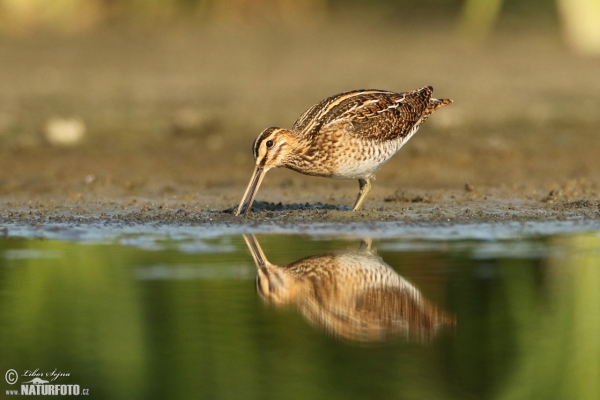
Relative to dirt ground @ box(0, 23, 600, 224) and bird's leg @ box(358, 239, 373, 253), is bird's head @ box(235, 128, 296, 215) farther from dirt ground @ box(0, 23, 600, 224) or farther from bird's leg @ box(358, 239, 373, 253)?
bird's leg @ box(358, 239, 373, 253)

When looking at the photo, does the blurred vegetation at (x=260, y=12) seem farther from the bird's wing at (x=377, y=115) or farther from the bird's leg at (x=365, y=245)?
the bird's leg at (x=365, y=245)

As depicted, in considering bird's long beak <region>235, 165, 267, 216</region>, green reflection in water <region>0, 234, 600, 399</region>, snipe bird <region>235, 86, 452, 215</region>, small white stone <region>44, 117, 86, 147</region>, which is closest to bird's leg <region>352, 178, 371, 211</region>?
snipe bird <region>235, 86, 452, 215</region>

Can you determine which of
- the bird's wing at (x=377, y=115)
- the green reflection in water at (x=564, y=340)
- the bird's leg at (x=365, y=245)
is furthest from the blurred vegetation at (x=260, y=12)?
the green reflection in water at (x=564, y=340)

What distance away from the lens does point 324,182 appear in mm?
10852

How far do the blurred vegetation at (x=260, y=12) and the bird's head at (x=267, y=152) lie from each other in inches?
300

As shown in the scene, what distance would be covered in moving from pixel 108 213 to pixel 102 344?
11.8 ft

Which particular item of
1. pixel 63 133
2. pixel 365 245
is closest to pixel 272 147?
pixel 365 245

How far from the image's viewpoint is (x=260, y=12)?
54.5ft

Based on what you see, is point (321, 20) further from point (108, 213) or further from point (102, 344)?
point (102, 344)

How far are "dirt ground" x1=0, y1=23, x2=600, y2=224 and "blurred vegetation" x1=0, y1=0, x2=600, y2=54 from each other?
26 cm

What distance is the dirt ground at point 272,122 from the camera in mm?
9500

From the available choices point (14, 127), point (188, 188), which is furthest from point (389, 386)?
point (14, 127)

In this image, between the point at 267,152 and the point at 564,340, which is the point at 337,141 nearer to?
the point at 267,152

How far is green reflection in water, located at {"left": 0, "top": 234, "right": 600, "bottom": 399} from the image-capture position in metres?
4.95
